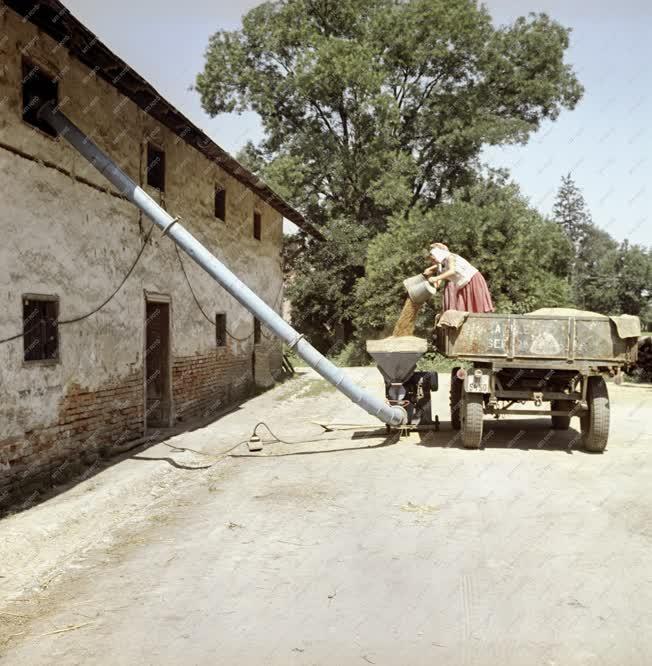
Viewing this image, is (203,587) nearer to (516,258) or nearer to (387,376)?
→ (387,376)

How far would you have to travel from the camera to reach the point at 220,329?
14.2 m

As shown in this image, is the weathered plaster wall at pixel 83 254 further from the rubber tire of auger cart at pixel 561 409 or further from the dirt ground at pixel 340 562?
the rubber tire of auger cart at pixel 561 409

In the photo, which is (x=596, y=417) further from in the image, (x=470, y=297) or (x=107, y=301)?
(x=107, y=301)

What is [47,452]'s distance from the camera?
24.1ft

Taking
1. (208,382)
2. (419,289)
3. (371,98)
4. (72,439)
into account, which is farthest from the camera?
(371,98)

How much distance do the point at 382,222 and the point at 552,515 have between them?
1022 inches

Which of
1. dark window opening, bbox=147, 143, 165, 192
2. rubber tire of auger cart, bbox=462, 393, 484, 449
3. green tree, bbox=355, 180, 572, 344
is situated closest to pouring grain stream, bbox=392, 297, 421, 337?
rubber tire of auger cart, bbox=462, 393, 484, 449

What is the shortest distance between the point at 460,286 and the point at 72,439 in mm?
5839

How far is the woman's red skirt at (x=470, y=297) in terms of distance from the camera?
383 inches

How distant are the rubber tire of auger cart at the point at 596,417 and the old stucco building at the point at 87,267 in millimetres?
6420

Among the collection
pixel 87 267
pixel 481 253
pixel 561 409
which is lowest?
pixel 561 409

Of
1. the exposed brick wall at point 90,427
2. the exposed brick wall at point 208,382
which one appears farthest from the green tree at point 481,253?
the exposed brick wall at point 90,427

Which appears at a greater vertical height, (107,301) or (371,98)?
(371,98)

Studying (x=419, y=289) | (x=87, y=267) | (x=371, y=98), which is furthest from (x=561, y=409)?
(x=371, y=98)
